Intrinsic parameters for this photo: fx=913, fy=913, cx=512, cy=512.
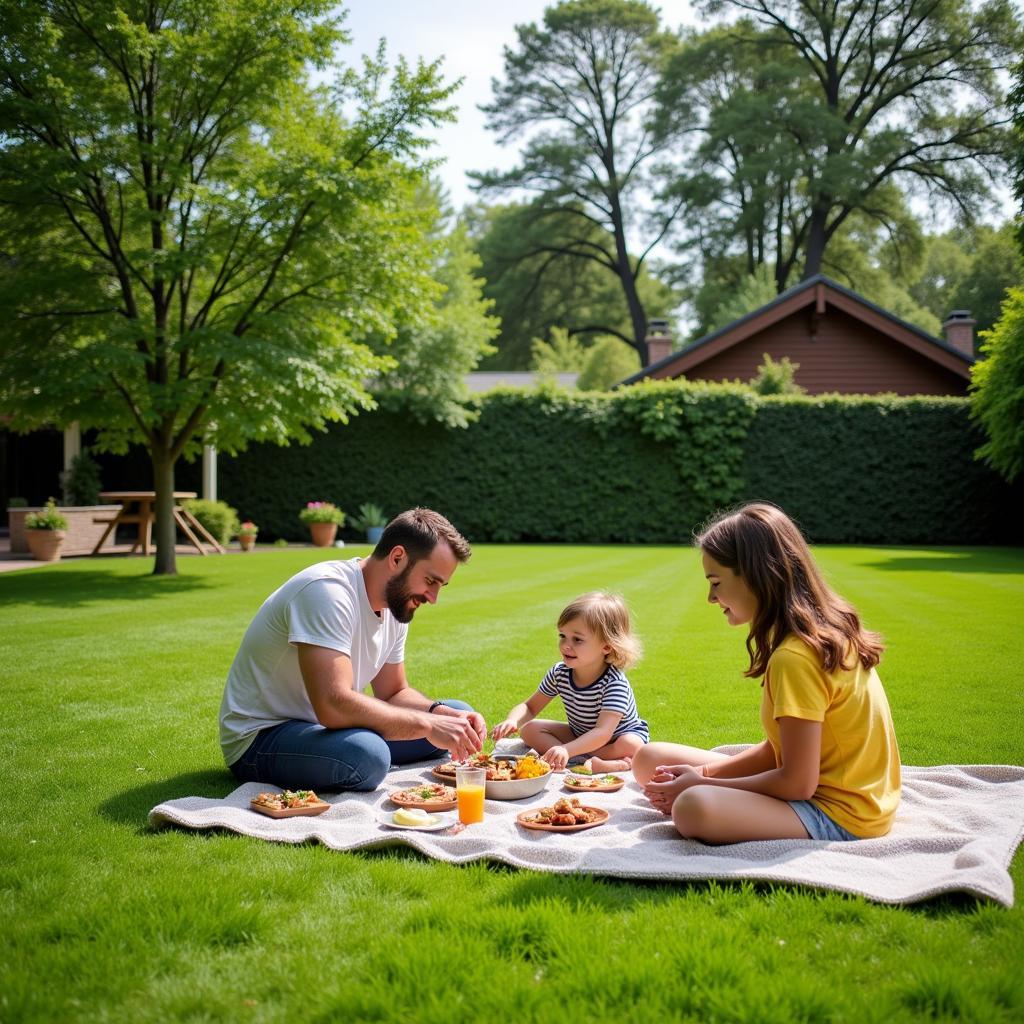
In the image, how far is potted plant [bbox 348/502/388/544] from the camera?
67.8 ft

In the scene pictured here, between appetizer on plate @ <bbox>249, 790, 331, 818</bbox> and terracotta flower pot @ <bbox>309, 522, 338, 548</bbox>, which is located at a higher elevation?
terracotta flower pot @ <bbox>309, 522, 338, 548</bbox>

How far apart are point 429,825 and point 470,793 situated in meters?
0.21

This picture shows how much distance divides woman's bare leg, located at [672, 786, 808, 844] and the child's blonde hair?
4.68 feet

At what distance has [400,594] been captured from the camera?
4.18 m

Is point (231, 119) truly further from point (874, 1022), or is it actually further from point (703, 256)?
point (703, 256)

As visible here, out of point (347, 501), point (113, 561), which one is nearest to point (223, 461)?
point (347, 501)

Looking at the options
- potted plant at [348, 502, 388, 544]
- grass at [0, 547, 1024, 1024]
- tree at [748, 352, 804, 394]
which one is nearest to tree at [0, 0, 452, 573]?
potted plant at [348, 502, 388, 544]

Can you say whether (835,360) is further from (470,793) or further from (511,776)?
(470,793)

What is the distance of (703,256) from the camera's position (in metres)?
39.2

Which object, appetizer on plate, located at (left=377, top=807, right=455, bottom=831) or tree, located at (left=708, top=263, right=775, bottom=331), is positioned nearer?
appetizer on plate, located at (left=377, top=807, right=455, bottom=831)

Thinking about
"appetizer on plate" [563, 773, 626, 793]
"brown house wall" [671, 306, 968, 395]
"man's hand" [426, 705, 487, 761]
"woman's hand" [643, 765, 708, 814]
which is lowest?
A: "appetizer on plate" [563, 773, 626, 793]

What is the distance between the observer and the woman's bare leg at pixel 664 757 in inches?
159

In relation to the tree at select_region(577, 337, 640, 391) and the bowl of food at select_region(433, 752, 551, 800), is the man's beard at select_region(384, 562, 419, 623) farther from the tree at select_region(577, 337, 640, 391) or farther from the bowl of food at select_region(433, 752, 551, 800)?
the tree at select_region(577, 337, 640, 391)

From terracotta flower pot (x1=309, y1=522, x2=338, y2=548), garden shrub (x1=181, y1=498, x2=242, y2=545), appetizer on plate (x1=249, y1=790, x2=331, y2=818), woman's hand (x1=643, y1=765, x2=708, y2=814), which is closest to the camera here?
woman's hand (x1=643, y1=765, x2=708, y2=814)
